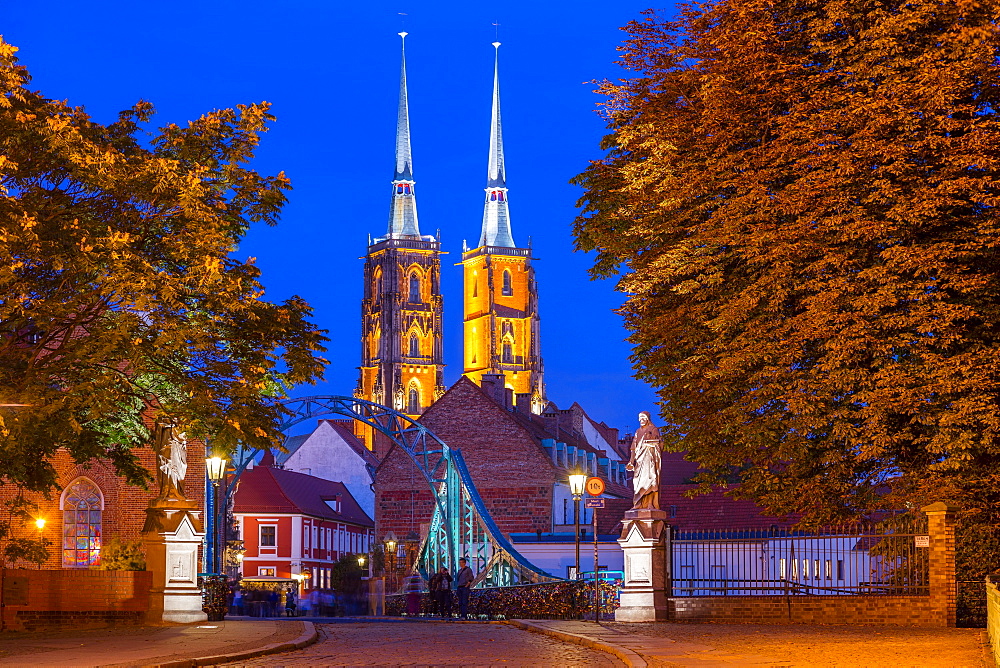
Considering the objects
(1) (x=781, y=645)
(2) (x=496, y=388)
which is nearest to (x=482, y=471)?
(2) (x=496, y=388)

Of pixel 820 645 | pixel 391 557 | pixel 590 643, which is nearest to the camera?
pixel 820 645

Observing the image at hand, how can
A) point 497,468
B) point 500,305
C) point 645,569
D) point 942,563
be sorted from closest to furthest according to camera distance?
point 942,563 < point 645,569 < point 497,468 < point 500,305

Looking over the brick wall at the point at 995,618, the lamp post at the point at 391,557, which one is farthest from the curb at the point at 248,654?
the lamp post at the point at 391,557

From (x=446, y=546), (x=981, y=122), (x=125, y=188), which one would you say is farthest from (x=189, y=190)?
(x=446, y=546)

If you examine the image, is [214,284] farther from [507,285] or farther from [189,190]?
[507,285]

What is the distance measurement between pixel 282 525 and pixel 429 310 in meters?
61.0

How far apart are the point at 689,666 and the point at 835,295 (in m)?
8.72

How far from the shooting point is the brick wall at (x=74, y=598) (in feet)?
78.7

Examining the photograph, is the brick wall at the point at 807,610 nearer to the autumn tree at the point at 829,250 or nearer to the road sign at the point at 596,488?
the autumn tree at the point at 829,250

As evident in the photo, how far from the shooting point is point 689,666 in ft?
50.2

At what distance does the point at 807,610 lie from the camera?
934 inches

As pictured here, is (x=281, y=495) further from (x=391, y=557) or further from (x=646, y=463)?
(x=646, y=463)

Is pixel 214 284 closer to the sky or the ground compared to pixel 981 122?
closer to the ground

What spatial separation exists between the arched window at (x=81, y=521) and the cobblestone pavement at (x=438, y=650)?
16.7 m
